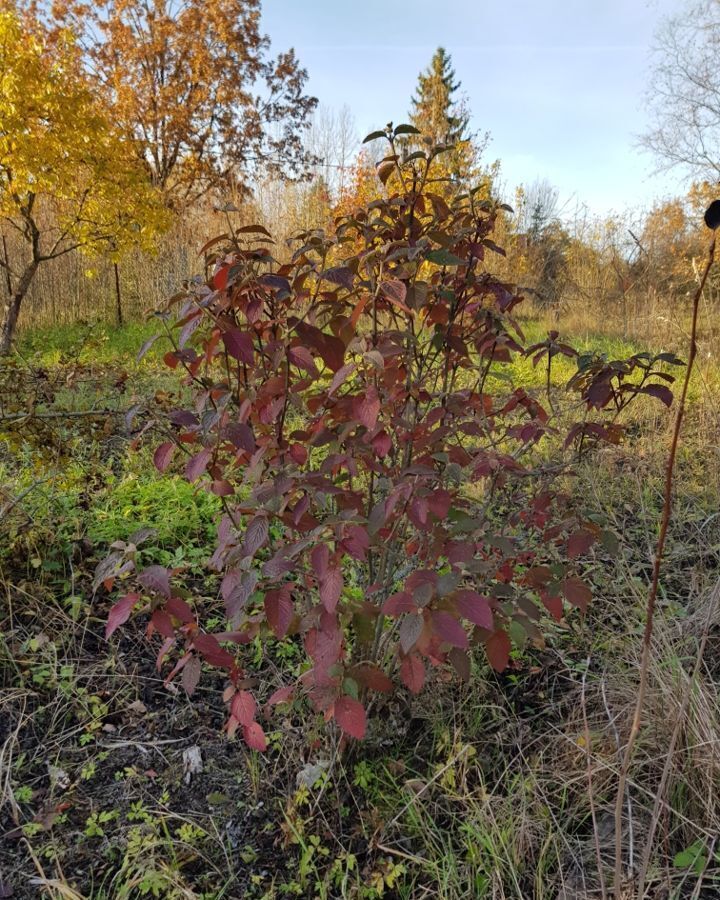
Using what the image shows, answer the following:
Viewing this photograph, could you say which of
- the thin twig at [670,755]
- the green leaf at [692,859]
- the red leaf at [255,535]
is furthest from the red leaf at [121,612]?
the green leaf at [692,859]

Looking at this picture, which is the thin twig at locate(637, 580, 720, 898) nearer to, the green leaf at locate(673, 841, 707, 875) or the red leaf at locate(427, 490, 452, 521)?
the green leaf at locate(673, 841, 707, 875)

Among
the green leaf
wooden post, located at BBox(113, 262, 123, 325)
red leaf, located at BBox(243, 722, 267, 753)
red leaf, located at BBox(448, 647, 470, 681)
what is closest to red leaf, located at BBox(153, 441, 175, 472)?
red leaf, located at BBox(243, 722, 267, 753)

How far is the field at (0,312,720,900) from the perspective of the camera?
1291 millimetres

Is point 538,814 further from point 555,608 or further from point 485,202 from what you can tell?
point 485,202

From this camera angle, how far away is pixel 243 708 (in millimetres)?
1229

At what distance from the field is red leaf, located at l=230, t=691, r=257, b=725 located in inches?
12.6

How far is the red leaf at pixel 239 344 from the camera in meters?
1.05

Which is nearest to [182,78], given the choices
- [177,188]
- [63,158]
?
[177,188]

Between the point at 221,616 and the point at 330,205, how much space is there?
9.60 meters

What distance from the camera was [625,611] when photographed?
6.75ft

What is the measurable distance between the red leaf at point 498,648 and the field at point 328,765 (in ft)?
0.88

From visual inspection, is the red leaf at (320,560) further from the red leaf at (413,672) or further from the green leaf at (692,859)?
the green leaf at (692,859)

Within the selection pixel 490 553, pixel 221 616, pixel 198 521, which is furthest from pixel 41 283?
pixel 490 553

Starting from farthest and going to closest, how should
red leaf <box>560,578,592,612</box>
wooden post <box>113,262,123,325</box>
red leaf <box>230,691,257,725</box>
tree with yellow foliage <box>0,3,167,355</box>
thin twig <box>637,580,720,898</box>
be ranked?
wooden post <box>113,262,123,325</box>, tree with yellow foliage <box>0,3,167,355</box>, red leaf <box>560,578,592,612</box>, red leaf <box>230,691,257,725</box>, thin twig <box>637,580,720,898</box>
